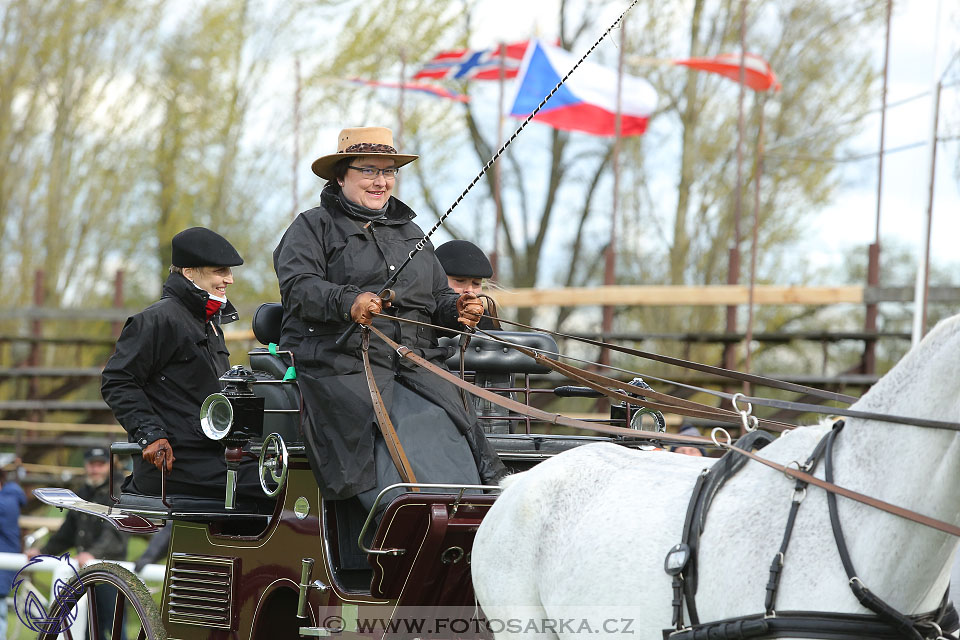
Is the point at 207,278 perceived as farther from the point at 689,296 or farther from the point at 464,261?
the point at 689,296

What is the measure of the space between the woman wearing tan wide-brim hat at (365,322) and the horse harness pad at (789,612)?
45.0 inches

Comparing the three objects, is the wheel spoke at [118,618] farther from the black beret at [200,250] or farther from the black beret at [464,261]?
the black beret at [464,261]

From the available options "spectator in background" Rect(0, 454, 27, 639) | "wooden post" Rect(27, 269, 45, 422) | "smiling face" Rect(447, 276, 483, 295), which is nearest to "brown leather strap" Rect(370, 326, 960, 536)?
"smiling face" Rect(447, 276, 483, 295)

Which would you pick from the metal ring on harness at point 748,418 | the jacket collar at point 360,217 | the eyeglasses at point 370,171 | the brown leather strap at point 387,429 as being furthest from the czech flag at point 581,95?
the metal ring on harness at point 748,418

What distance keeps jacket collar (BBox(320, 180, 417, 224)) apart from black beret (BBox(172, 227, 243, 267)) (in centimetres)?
68

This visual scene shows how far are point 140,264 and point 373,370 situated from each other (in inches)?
579

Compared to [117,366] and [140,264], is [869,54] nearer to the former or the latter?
[140,264]

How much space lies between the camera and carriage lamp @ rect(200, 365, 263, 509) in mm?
4062

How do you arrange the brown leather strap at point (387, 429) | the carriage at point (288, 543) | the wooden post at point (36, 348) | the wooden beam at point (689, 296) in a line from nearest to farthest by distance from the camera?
1. the carriage at point (288, 543)
2. the brown leather strap at point (387, 429)
3. the wooden beam at point (689, 296)
4. the wooden post at point (36, 348)

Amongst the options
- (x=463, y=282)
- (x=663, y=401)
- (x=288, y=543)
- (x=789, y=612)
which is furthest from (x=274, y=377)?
(x=789, y=612)

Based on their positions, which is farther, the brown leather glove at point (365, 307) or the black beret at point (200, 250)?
the black beret at point (200, 250)

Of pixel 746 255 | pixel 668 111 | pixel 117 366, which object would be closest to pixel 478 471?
pixel 117 366

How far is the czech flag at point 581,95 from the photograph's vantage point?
12.4 metres

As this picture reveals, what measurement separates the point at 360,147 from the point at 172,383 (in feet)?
4.14
